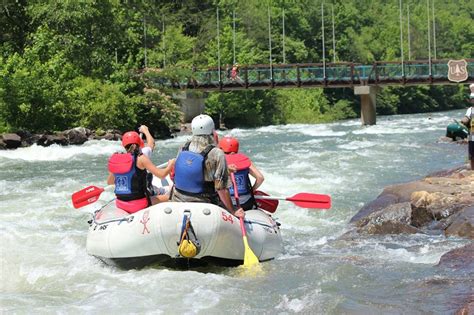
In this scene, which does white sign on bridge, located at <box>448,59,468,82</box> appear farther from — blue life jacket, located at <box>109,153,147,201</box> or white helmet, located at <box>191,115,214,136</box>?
white helmet, located at <box>191,115,214,136</box>

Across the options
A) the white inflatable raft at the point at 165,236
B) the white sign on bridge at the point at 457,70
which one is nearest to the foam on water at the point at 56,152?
the white inflatable raft at the point at 165,236

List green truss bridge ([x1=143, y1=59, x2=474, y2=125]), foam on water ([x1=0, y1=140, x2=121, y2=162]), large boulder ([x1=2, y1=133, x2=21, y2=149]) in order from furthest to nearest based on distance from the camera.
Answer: green truss bridge ([x1=143, y1=59, x2=474, y2=125])
large boulder ([x1=2, y1=133, x2=21, y2=149])
foam on water ([x1=0, y1=140, x2=121, y2=162])

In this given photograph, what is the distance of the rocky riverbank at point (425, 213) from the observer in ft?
33.6

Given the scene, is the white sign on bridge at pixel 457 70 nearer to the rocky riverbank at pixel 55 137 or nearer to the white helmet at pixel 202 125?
the rocky riverbank at pixel 55 137

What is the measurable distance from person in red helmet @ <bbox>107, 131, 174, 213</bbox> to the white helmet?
23.9 inches

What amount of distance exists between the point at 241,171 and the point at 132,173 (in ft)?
3.87

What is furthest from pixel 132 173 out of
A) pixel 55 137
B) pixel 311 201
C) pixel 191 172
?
pixel 55 137

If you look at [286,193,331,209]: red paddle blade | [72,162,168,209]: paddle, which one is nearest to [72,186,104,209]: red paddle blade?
[72,162,168,209]: paddle

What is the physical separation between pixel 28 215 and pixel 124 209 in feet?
12.7

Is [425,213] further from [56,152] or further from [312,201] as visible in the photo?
[56,152]

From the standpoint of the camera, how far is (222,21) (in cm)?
5794

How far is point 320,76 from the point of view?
43.4 metres

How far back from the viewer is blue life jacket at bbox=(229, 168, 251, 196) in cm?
909

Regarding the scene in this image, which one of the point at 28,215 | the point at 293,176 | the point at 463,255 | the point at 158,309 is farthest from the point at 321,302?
the point at 293,176
